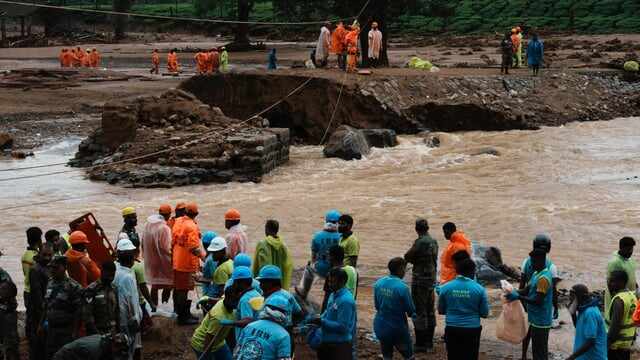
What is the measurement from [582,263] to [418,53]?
34393 mm

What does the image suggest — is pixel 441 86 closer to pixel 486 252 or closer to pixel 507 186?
pixel 507 186

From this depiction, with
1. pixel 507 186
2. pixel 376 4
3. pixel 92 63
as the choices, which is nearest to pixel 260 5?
pixel 92 63

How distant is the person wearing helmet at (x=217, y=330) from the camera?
7.55m

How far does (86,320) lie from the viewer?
27.1ft

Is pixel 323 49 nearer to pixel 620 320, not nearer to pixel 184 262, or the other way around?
pixel 184 262

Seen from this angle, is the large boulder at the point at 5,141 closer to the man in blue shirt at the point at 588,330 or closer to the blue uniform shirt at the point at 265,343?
the man in blue shirt at the point at 588,330

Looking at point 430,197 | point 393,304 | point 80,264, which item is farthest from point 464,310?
point 430,197

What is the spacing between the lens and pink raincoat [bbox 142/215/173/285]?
1147 centimetres

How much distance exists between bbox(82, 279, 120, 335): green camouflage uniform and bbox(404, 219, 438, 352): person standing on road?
10.6ft

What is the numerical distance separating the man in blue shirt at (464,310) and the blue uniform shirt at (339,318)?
988 mm

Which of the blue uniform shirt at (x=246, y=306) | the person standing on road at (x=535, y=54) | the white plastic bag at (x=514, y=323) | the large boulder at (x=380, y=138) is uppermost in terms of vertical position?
the person standing on road at (x=535, y=54)

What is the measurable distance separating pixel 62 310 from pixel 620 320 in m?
4.67

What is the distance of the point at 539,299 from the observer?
9.04 meters

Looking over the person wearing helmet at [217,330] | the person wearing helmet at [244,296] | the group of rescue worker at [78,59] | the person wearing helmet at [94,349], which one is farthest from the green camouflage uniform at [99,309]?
the group of rescue worker at [78,59]
